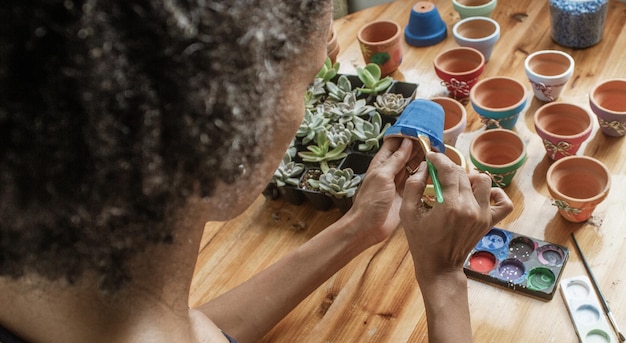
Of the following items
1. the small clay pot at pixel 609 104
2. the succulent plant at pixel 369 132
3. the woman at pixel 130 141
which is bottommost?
the succulent plant at pixel 369 132

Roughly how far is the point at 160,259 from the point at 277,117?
0.16 m

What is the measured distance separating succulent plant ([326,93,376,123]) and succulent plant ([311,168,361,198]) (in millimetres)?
128

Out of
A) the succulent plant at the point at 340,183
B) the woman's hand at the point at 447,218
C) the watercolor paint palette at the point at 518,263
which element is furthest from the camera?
the succulent plant at the point at 340,183

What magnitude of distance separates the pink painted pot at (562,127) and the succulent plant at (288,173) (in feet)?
1.34

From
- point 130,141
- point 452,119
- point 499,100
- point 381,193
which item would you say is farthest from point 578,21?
point 130,141

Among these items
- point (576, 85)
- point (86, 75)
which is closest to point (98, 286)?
point (86, 75)

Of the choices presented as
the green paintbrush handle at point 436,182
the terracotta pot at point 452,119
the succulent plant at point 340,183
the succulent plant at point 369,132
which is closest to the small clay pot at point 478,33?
the terracotta pot at point 452,119

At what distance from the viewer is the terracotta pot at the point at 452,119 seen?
1.06 meters

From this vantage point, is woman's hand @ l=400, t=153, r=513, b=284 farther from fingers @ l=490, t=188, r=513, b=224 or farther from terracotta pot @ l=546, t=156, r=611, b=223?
terracotta pot @ l=546, t=156, r=611, b=223

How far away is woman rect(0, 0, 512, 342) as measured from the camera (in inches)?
15.1

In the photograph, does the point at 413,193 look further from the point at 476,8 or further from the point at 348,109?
the point at 476,8

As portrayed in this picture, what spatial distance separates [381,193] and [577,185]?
1.05 feet

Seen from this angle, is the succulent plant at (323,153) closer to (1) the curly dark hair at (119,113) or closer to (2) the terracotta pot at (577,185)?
(2) the terracotta pot at (577,185)

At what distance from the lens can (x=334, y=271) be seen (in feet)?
3.01
